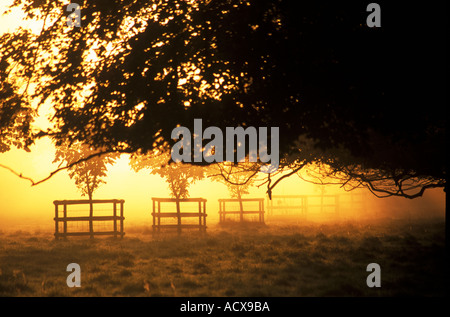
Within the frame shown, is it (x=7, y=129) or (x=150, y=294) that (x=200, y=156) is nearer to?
(x=150, y=294)

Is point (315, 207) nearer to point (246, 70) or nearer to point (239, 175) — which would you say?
point (239, 175)

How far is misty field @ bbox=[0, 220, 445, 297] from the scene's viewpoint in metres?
9.45

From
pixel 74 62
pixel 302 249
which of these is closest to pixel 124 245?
pixel 302 249

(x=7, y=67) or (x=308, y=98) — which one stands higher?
(x=7, y=67)

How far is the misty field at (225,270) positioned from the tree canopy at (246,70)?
3386mm

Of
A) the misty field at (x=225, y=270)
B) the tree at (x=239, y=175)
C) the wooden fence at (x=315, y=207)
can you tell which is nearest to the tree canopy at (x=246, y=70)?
the misty field at (x=225, y=270)

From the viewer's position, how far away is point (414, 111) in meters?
7.68

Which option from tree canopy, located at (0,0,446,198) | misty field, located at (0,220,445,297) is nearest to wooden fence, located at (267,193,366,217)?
misty field, located at (0,220,445,297)

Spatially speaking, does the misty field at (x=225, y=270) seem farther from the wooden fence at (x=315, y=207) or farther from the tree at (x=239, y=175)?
the wooden fence at (x=315, y=207)

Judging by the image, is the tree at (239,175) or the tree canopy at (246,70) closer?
the tree canopy at (246,70)

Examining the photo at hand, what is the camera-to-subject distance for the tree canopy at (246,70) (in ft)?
24.6

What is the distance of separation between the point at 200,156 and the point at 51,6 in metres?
5.24

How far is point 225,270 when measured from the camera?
1203 centimetres

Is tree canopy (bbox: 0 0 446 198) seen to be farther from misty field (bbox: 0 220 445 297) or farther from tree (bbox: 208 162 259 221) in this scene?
tree (bbox: 208 162 259 221)
